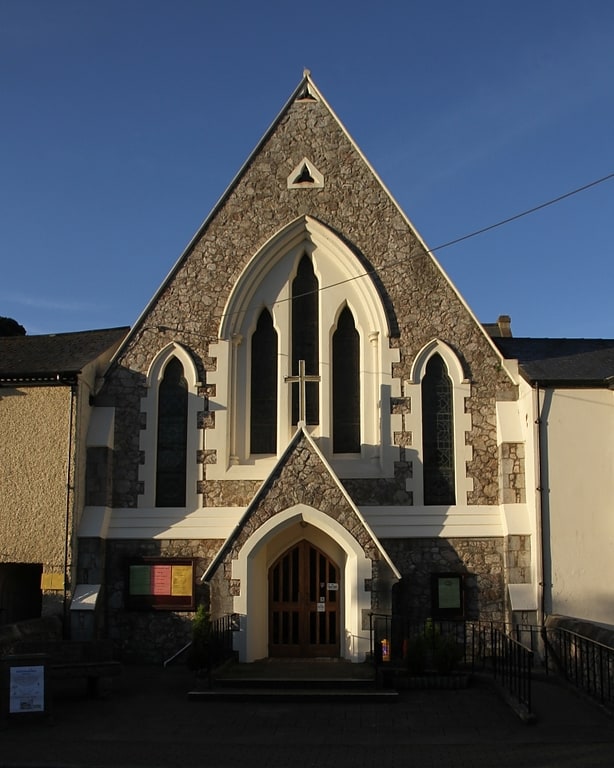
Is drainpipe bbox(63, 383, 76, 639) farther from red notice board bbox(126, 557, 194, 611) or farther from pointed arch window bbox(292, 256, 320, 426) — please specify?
pointed arch window bbox(292, 256, 320, 426)

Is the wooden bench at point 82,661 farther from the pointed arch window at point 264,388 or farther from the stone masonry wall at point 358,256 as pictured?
the pointed arch window at point 264,388

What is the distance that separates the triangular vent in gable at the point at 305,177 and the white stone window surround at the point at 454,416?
13.2 ft

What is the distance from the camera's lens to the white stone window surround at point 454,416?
17281mm

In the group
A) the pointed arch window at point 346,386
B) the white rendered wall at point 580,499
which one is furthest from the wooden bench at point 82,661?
the white rendered wall at point 580,499

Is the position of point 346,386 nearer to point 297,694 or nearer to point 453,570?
point 453,570

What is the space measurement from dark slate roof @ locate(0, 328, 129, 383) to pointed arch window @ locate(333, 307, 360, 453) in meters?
4.67

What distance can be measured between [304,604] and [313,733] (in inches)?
224

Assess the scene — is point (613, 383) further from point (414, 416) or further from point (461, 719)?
point (461, 719)

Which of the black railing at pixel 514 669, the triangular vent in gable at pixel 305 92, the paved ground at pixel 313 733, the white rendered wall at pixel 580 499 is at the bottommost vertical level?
the paved ground at pixel 313 733

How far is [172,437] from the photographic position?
18.0m

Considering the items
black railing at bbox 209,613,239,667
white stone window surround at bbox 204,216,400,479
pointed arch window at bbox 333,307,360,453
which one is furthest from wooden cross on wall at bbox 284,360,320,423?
black railing at bbox 209,613,239,667

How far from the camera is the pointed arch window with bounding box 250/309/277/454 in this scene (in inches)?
715

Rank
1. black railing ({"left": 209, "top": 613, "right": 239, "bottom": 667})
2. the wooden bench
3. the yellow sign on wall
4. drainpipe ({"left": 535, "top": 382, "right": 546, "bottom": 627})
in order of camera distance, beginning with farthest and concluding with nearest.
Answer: the yellow sign on wall, drainpipe ({"left": 535, "top": 382, "right": 546, "bottom": 627}), black railing ({"left": 209, "top": 613, "right": 239, "bottom": 667}), the wooden bench

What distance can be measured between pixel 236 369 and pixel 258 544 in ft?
12.7
